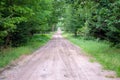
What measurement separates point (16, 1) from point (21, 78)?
967 cm

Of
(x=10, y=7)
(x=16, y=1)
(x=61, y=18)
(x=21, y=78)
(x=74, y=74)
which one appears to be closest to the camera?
(x=21, y=78)

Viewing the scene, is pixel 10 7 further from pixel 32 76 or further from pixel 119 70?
pixel 119 70

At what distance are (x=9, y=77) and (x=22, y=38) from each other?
16.5 m

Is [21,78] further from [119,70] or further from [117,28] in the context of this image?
[117,28]

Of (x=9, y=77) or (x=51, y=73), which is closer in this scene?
(x=9, y=77)

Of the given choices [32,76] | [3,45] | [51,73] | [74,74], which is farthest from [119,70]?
[3,45]

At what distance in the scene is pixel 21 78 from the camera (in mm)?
10938

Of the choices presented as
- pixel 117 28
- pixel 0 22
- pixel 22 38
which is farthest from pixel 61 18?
pixel 0 22

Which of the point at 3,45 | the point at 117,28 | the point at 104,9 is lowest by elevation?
the point at 3,45

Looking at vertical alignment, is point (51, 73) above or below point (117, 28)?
below

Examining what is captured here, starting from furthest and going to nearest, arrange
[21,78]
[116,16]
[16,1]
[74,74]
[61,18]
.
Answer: [61,18]
[16,1]
[116,16]
[74,74]
[21,78]

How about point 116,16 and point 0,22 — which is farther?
point 116,16

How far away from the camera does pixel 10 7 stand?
17766 mm

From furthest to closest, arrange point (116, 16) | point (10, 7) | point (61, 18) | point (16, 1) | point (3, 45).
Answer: point (61, 18) → point (3, 45) → point (16, 1) → point (10, 7) → point (116, 16)
